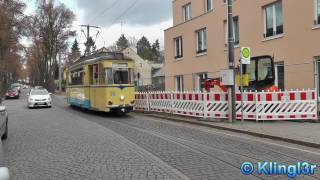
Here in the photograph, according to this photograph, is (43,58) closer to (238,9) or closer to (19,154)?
(238,9)

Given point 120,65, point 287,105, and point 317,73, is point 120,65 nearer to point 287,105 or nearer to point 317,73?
point 287,105

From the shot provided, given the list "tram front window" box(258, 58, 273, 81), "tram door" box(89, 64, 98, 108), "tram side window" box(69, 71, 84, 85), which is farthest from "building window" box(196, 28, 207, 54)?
"tram front window" box(258, 58, 273, 81)

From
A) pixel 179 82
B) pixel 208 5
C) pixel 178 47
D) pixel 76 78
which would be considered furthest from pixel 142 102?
pixel 178 47

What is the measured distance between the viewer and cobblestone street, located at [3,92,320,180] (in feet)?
27.3

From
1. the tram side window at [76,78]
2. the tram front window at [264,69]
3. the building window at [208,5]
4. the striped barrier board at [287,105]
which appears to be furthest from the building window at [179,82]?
the striped barrier board at [287,105]

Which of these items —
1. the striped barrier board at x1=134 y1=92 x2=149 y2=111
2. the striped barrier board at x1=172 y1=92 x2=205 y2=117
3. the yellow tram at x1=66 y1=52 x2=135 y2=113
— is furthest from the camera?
the striped barrier board at x1=134 y1=92 x2=149 y2=111

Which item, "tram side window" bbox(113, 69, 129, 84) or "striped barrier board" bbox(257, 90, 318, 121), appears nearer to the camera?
"striped barrier board" bbox(257, 90, 318, 121)

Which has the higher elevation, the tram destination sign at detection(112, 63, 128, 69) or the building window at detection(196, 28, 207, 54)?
the building window at detection(196, 28, 207, 54)

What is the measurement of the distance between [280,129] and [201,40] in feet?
56.1

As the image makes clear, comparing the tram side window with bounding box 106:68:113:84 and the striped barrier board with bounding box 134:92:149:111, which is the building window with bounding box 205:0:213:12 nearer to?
the striped barrier board with bounding box 134:92:149:111

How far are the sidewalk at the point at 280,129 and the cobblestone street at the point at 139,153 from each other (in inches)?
17.4

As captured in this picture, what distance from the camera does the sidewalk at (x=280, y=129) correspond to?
12085 mm

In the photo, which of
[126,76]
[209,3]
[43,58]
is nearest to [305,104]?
[126,76]

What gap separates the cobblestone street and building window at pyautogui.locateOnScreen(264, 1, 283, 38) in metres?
9.16
